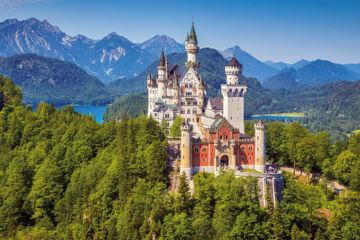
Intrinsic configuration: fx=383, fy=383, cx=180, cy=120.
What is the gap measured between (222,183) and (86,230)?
21.6m

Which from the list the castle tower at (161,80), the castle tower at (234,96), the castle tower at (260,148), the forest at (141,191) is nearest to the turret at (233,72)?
the castle tower at (234,96)

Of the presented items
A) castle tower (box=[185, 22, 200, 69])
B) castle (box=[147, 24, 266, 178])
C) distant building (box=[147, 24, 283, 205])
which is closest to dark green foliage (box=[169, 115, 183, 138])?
castle (box=[147, 24, 266, 178])

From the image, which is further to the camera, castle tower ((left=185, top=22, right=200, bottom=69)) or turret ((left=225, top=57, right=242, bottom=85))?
castle tower ((left=185, top=22, right=200, bottom=69))

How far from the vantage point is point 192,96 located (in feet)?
298

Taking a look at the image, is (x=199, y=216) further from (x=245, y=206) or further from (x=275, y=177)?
(x=275, y=177)

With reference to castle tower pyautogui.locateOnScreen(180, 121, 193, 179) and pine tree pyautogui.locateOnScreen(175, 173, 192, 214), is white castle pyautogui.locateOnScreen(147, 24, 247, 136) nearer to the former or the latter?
castle tower pyautogui.locateOnScreen(180, 121, 193, 179)

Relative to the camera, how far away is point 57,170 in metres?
69.5

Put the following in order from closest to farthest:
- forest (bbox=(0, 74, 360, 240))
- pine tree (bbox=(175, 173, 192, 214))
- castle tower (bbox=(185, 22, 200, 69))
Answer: forest (bbox=(0, 74, 360, 240)) → pine tree (bbox=(175, 173, 192, 214)) → castle tower (bbox=(185, 22, 200, 69))

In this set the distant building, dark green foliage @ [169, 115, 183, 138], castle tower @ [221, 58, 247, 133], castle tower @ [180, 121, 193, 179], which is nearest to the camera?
castle tower @ [180, 121, 193, 179]

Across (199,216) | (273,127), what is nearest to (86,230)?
(199,216)

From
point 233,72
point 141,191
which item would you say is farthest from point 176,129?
point 141,191

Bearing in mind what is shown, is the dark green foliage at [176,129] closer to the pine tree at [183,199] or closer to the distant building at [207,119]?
the distant building at [207,119]

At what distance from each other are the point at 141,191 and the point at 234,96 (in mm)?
29630

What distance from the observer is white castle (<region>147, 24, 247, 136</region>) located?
75.9 m
